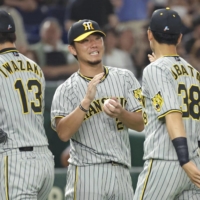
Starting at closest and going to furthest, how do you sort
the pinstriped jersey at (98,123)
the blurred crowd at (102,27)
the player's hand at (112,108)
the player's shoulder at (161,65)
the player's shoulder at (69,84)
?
the player's shoulder at (161,65)
the player's hand at (112,108)
the pinstriped jersey at (98,123)
the player's shoulder at (69,84)
the blurred crowd at (102,27)

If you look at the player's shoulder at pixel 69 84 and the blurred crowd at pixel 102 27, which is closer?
the player's shoulder at pixel 69 84

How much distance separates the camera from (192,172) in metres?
4.82

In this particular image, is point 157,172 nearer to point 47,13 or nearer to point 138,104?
point 138,104

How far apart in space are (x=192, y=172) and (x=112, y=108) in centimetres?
96

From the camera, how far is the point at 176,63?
5277 millimetres

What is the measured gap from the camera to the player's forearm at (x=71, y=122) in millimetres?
5598

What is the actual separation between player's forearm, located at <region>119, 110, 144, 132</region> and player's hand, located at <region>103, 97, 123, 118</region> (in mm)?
127

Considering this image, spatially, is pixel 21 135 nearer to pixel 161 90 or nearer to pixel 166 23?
pixel 161 90

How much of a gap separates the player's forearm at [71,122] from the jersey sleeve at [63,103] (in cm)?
9

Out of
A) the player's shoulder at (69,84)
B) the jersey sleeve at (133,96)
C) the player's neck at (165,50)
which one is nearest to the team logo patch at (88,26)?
the player's shoulder at (69,84)

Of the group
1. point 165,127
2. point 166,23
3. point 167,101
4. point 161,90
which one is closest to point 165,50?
point 166,23

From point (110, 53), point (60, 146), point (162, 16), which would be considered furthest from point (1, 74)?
point (110, 53)

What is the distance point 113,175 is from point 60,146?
11.3 ft

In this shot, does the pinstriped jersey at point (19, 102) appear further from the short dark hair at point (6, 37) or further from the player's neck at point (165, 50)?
the player's neck at point (165, 50)
